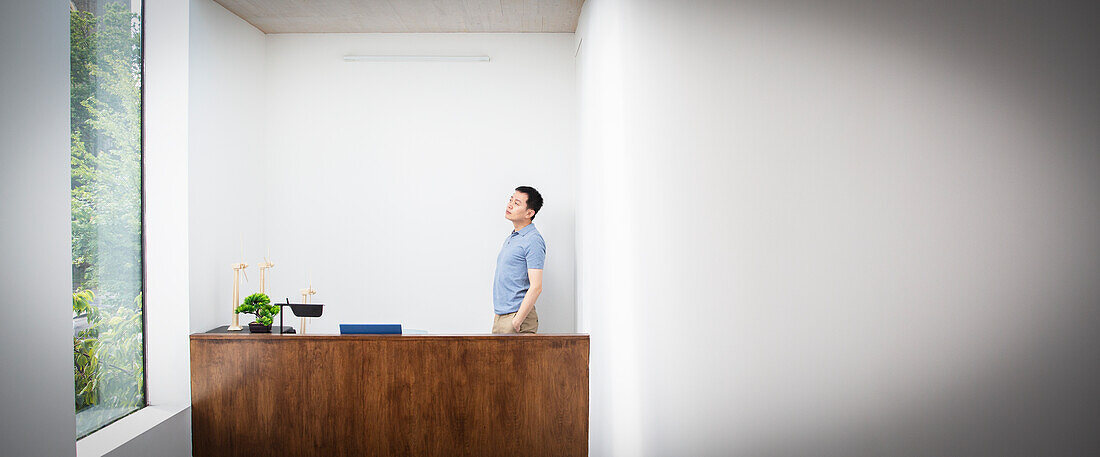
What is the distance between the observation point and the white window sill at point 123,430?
2.62 metres

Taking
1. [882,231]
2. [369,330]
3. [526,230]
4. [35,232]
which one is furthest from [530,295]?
[35,232]

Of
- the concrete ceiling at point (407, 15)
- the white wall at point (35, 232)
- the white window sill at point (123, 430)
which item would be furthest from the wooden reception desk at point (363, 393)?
the concrete ceiling at point (407, 15)

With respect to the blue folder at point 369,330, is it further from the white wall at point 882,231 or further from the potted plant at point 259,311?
the white wall at point 882,231

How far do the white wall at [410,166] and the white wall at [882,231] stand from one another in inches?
81.1

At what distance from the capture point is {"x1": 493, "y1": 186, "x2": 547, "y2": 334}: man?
367 centimetres

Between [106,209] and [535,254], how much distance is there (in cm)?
221

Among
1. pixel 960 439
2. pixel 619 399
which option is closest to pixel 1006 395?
pixel 960 439

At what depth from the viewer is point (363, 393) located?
317 centimetres

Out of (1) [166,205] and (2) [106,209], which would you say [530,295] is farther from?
(2) [106,209]

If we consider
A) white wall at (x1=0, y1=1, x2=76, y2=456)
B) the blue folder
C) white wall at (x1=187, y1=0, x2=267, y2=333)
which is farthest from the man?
white wall at (x1=0, y1=1, x2=76, y2=456)

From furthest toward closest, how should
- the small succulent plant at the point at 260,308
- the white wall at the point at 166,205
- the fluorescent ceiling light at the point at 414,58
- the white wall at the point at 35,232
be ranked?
the fluorescent ceiling light at the point at 414,58, the small succulent plant at the point at 260,308, the white wall at the point at 166,205, the white wall at the point at 35,232

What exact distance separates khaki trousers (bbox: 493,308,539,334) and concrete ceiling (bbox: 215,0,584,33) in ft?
6.38

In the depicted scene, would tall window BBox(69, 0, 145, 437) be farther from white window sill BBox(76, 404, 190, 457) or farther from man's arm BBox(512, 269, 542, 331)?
man's arm BBox(512, 269, 542, 331)

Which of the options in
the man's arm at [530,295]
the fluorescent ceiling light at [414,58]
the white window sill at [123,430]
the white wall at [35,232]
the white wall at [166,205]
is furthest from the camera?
the fluorescent ceiling light at [414,58]
